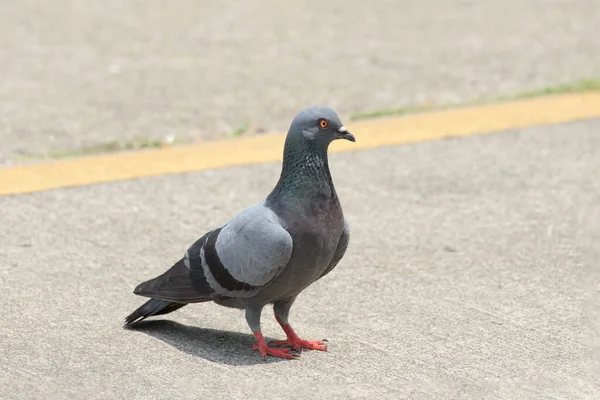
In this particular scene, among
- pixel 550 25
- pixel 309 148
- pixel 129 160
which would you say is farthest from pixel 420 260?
pixel 550 25

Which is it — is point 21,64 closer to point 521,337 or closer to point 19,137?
point 19,137

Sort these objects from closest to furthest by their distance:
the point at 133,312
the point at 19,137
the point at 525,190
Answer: the point at 133,312
the point at 525,190
the point at 19,137

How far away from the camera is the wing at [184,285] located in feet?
17.5

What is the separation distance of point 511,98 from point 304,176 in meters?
5.10

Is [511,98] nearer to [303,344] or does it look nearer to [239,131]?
[239,131]

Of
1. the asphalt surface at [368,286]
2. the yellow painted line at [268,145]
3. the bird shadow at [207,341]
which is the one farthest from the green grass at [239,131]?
the bird shadow at [207,341]

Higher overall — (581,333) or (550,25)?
(550,25)

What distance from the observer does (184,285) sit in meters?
5.38

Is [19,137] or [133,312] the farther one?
[19,137]

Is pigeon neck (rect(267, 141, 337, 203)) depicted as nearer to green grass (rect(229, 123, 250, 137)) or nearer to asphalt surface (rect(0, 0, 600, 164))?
asphalt surface (rect(0, 0, 600, 164))

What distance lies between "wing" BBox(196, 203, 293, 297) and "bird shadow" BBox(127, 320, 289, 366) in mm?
306

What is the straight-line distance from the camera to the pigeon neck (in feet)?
17.0

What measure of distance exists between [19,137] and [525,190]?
3.60 meters

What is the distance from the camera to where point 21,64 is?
10.6 meters
